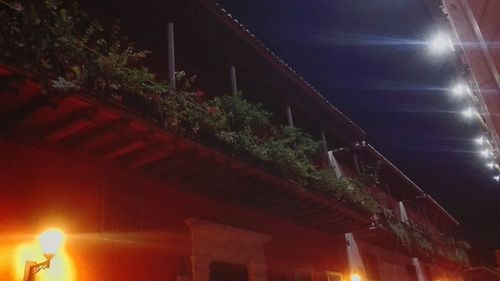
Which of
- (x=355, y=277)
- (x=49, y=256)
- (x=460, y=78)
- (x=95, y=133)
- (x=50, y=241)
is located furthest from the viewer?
(x=355, y=277)

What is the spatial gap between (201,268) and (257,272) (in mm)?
1719

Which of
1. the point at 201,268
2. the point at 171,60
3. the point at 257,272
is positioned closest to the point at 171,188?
the point at 201,268

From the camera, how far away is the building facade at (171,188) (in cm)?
536

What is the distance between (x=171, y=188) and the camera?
7633 mm

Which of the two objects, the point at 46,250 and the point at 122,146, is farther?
the point at 122,146

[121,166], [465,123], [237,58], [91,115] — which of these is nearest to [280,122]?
[237,58]

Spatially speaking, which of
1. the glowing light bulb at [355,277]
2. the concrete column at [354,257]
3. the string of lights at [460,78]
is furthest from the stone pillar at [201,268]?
the concrete column at [354,257]

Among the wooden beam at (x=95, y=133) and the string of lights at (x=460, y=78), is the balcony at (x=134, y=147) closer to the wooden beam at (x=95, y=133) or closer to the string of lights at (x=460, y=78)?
the wooden beam at (x=95, y=133)

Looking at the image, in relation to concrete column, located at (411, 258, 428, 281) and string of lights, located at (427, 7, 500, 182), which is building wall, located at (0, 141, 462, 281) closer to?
string of lights, located at (427, 7, 500, 182)

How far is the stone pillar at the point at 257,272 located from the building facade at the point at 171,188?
0.07ft

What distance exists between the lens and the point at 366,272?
1348 centimetres

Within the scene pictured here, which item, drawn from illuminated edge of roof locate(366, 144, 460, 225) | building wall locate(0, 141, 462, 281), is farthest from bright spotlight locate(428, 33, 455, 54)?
illuminated edge of roof locate(366, 144, 460, 225)

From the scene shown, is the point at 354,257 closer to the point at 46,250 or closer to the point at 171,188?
the point at 171,188

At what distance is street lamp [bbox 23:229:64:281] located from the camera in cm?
498
